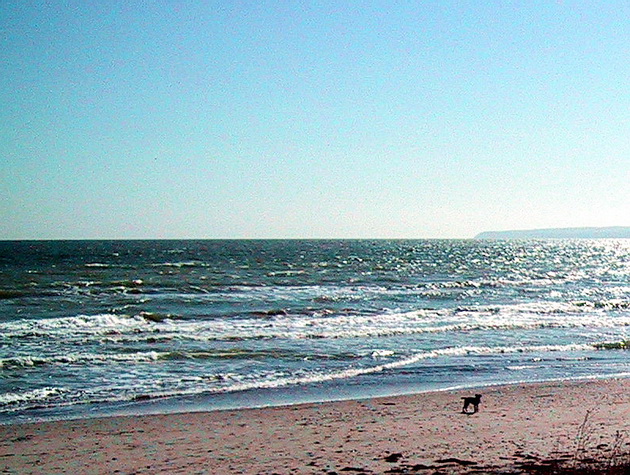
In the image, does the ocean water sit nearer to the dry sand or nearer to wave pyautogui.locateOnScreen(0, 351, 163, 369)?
wave pyautogui.locateOnScreen(0, 351, 163, 369)

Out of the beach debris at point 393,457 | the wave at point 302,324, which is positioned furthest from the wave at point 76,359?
the beach debris at point 393,457

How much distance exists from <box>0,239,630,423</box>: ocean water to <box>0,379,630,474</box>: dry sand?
1588mm

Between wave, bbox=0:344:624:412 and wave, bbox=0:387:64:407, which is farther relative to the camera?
wave, bbox=0:344:624:412

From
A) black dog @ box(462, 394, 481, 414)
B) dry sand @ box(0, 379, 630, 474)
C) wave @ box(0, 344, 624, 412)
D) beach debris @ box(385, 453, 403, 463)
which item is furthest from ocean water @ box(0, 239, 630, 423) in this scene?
beach debris @ box(385, 453, 403, 463)

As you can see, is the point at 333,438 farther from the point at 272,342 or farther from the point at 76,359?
the point at 272,342

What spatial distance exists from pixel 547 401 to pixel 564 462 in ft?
19.7

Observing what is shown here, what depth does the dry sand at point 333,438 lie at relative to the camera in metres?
9.85

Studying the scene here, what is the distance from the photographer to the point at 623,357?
21.8m

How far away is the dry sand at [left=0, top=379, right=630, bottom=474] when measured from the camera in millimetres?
9852

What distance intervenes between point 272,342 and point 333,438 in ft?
38.6

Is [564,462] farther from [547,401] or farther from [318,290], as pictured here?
[318,290]

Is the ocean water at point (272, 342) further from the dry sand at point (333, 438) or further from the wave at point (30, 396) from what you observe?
the dry sand at point (333, 438)

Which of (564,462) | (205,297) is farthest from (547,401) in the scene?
(205,297)

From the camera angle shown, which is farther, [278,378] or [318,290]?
[318,290]
